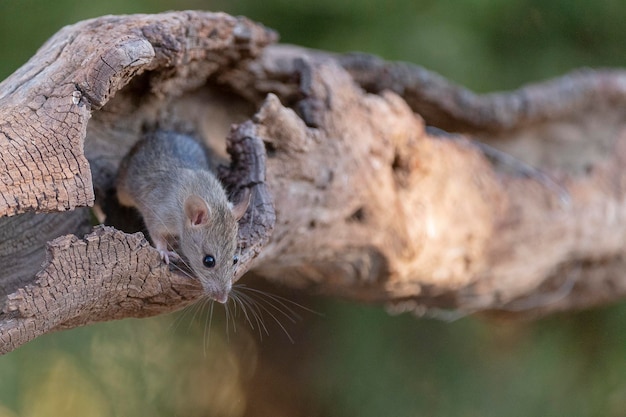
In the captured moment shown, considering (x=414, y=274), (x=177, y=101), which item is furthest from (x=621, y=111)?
(x=177, y=101)

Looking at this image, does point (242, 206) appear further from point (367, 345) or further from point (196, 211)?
point (367, 345)

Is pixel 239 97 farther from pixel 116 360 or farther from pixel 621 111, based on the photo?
pixel 621 111

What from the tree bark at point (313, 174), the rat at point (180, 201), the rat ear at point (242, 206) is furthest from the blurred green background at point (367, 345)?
the rat ear at point (242, 206)

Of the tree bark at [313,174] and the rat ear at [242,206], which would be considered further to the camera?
the rat ear at [242,206]

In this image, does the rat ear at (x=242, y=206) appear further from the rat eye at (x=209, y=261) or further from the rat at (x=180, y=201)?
the rat eye at (x=209, y=261)

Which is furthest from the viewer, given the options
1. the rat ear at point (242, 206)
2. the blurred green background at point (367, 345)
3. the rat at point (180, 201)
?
the blurred green background at point (367, 345)

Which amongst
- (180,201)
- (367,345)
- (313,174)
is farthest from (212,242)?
(367,345)
